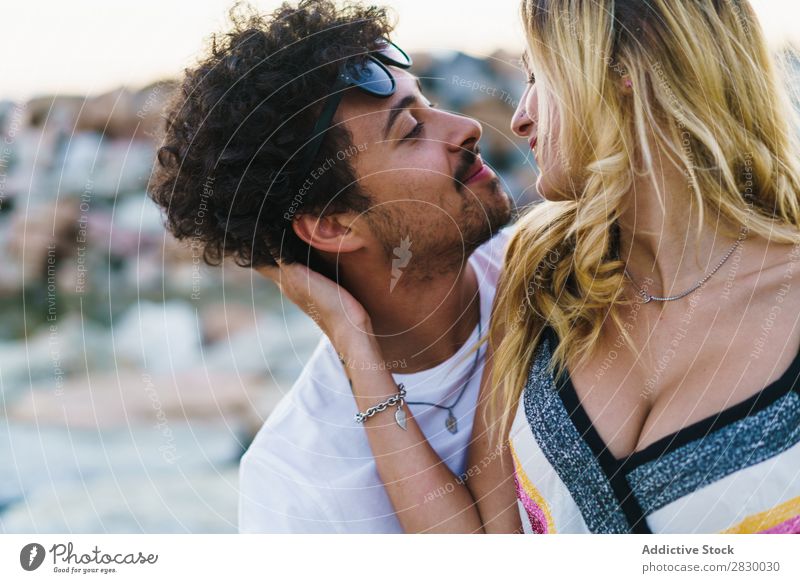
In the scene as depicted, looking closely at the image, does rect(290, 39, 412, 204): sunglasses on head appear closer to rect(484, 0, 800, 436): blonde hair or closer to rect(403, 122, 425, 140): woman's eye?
rect(403, 122, 425, 140): woman's eye

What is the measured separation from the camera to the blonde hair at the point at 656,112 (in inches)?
33.3

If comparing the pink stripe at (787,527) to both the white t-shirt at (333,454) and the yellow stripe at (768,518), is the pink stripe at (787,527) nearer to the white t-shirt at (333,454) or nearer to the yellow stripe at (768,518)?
the yellow stripe at (768,518)

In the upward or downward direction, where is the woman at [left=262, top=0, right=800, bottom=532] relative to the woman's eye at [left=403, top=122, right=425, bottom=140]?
downward

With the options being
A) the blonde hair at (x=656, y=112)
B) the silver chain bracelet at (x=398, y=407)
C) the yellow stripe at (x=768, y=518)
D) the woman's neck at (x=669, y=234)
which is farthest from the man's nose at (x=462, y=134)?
the yellow stripe at (x=768, y=518)

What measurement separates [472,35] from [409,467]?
0.57 metres

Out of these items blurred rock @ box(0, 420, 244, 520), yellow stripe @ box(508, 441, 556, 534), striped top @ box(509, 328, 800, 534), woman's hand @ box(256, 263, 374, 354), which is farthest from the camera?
blurred rock @ box(0, 420, 244, 520)

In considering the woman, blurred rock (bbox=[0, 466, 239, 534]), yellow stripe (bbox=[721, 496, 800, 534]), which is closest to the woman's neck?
the woman

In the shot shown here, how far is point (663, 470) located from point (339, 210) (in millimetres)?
519

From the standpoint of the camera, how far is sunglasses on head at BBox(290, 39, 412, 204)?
3.28 feet

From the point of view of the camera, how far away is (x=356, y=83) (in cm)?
99

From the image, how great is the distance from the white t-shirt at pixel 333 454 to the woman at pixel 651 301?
100 mm

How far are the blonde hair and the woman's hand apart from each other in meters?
0.26

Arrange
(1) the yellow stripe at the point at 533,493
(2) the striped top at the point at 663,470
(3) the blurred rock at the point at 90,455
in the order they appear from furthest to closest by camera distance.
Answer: (3) the blurred rock at the point at 90,455 < (1) the yellow stripe at the point at 533,493 < (2) the striped top at the point at 663,470

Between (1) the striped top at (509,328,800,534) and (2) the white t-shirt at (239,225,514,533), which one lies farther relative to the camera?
(2) the white t-shirt at (239,225,514,533)
